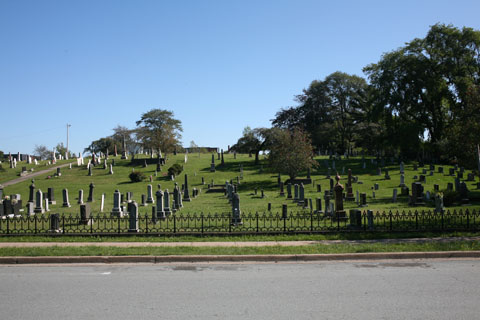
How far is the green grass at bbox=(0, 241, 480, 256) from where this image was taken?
1130 centimetres

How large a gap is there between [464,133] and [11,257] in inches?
974

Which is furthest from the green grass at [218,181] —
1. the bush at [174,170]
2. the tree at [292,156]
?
the tree at [292,156]

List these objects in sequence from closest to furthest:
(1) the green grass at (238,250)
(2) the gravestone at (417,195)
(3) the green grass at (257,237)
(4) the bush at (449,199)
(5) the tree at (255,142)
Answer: (1) the green grass at (238,250) < (3) the green grass at (257,237) < (4) the bush at (449,199) < (2) the gravestone at (417,195) < (5) the tree at (255,142)

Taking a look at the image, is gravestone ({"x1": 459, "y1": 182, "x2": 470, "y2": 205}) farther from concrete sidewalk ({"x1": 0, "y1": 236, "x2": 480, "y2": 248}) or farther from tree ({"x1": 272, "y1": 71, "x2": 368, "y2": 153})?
tree ({"x1": 272, "y1": 71, "x2": 368, "y2": 153})

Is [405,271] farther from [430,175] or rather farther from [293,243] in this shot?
[430,175]

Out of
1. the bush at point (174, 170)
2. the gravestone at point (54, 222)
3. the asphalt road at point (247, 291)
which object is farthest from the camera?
the bush at point (174, 170)

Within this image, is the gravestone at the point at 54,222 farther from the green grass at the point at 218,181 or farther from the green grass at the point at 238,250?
the green grass at the point at 218,181

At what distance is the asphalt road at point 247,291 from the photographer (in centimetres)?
659

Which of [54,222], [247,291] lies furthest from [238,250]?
[54,222]

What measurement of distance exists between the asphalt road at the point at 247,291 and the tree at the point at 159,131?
58.7 metres

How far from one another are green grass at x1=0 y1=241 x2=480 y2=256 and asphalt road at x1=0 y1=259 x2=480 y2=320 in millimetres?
849

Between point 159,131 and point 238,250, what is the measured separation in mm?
61628

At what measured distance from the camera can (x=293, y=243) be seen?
12.7 m

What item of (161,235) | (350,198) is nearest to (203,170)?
(350,198)
